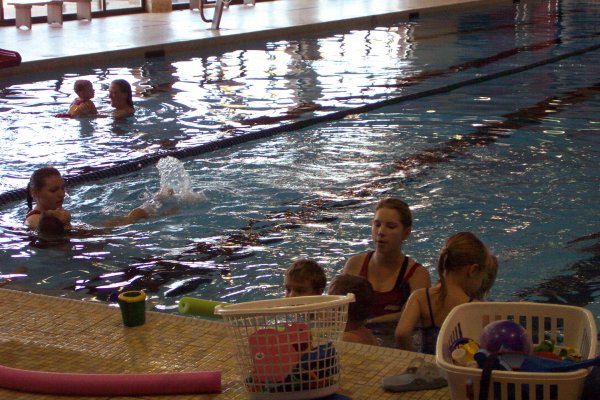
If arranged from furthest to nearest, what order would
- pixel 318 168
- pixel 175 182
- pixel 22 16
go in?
pixel 22 16
pixel 318 168
pixel 175 182

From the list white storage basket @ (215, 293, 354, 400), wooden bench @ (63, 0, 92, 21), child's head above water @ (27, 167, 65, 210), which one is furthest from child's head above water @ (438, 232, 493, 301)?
wooden bench @ (63, 0, 92, 21)

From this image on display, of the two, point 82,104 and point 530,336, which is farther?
point 82,104

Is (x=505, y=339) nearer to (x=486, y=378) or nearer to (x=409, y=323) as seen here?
(x=486, y=378)

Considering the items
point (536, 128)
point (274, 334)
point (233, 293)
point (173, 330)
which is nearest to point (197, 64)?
point (536, 128)

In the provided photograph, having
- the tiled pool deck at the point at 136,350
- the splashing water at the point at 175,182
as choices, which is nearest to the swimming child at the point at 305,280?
the tiled pool deck at the point at 136,350

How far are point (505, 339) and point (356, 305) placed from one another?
1.07 metres

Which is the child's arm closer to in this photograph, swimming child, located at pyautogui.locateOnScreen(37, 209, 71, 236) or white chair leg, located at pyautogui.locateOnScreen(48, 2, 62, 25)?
swimming child, located at pyautogui.locateOnScreen(37, 209, 71, 236)

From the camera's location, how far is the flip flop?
282 cm

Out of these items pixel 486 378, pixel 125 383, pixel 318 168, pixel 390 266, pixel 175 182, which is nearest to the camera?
pixel 486 378

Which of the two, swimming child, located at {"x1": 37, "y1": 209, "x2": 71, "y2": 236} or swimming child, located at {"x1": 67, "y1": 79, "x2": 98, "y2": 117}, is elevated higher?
swimming child, located at {"x1": 67, "y1": 79, "x2": 98, "y2": 117}

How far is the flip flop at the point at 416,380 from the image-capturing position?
2.82 meters

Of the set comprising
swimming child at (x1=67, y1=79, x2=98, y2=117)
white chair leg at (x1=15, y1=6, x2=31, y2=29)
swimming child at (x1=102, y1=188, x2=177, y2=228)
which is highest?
white chair leg at (x1=15, y1=6, x2=31, y2=29)

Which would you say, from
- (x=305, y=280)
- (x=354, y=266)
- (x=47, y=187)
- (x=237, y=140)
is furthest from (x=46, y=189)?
(x=237, y=140)

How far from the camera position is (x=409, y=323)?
357cm
